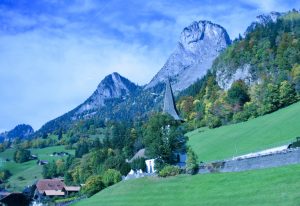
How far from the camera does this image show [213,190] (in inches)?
1885

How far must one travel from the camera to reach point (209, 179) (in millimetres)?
53281

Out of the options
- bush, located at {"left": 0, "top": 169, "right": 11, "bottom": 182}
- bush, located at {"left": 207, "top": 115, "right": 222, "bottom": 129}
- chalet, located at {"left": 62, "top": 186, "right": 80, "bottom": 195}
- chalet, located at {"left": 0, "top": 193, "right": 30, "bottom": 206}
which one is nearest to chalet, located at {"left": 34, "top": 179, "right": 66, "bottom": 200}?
chalet, located at {"left": 62, "top": 186, "right": 80, "bottom": 195}

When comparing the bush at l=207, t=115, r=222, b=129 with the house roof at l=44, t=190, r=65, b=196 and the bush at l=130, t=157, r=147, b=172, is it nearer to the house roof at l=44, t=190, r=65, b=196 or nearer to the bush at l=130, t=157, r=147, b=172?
the bush at l=130, t=157, r=147, b=172

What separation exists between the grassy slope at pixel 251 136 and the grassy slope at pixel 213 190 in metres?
21.2

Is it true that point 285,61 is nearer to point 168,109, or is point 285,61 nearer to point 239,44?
point 239,44

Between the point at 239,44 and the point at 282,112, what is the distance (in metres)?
57.2

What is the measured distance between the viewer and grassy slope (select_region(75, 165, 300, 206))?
38781 mm

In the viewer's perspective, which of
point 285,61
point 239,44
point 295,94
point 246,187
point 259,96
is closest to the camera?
point 246,187

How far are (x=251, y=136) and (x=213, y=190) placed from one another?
4302 cm

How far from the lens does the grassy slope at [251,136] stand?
80.1 meters

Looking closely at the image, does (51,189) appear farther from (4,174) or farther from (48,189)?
(4,174)

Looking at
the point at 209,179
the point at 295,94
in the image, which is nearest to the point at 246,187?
the point at 209,179

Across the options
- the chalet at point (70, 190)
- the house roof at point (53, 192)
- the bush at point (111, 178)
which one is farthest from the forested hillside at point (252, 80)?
the bush at point (111, 178)

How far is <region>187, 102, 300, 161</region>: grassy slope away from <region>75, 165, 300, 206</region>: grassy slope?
836 inches
